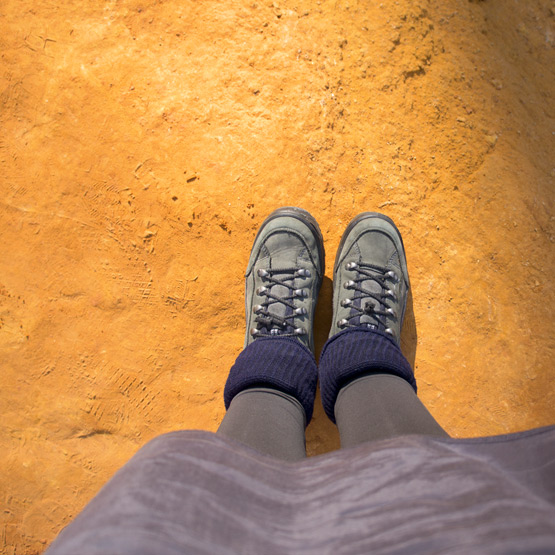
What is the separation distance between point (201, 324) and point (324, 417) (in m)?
0.60

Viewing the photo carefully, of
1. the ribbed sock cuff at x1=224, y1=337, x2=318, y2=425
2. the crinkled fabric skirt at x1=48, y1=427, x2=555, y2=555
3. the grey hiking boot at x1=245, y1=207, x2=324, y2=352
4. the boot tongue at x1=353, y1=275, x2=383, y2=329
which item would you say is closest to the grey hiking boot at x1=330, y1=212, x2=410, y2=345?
the boot tongue at x1=353, y1=275, x2=383, y2=329

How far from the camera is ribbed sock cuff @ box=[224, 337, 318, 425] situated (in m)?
1.27

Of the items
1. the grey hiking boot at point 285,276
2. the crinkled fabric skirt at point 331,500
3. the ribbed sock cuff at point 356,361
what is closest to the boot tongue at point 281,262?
the grey hiking boot at point 285,276

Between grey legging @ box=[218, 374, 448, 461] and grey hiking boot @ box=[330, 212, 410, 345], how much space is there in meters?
0.30

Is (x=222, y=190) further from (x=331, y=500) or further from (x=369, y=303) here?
(x=331, y=500)

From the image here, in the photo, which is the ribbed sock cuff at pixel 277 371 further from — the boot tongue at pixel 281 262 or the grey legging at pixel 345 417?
the boot tongue at pixel 281 262

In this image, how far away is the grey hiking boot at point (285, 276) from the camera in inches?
59.7

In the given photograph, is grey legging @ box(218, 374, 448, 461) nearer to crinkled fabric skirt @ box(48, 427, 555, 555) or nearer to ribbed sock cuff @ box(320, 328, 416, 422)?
ribbed sock cuff @ box(320, 328, 416, 422)

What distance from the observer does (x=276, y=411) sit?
120cm

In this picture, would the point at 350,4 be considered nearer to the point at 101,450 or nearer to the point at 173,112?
the point at 173,112

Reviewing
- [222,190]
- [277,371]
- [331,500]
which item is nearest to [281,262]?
[222,190]

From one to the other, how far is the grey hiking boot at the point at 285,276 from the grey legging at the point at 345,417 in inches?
12.0

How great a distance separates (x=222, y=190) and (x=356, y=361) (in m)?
0.80

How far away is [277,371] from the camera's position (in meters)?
1.29
